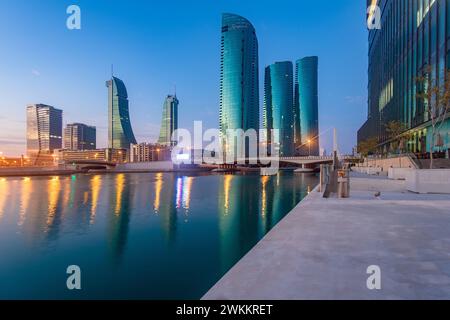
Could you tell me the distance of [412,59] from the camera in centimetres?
4600

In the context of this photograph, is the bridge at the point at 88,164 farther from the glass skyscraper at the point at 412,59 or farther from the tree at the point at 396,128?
the tree at the point at 396,128

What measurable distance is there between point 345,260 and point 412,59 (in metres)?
53.8

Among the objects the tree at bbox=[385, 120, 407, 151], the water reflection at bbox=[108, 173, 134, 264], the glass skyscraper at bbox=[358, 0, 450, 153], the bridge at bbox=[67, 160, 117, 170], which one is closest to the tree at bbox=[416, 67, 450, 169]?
the glass skyscraper at bbox=[358, 0, 450, 153]

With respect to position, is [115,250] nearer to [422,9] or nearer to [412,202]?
[412,202]

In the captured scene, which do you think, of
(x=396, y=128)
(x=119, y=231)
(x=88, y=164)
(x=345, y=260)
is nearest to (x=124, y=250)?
(x=119, y=231)

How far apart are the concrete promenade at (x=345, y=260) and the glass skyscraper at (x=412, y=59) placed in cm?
2309

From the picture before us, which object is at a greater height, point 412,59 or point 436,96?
point 412,59

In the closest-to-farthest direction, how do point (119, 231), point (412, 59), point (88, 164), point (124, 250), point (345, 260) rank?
point (345, 260)
point (124, 250)
point (119, 231)
point (412, 59)
point (88, 164)

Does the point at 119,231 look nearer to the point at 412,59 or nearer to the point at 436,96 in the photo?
the point at 436,96

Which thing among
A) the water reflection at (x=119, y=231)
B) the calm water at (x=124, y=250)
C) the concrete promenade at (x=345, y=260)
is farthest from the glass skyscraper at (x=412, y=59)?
the water reflection at (x=119, y=231)

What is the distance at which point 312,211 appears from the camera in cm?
1130

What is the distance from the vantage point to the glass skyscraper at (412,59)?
35.6 meters

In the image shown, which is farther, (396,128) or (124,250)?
(396,128)
